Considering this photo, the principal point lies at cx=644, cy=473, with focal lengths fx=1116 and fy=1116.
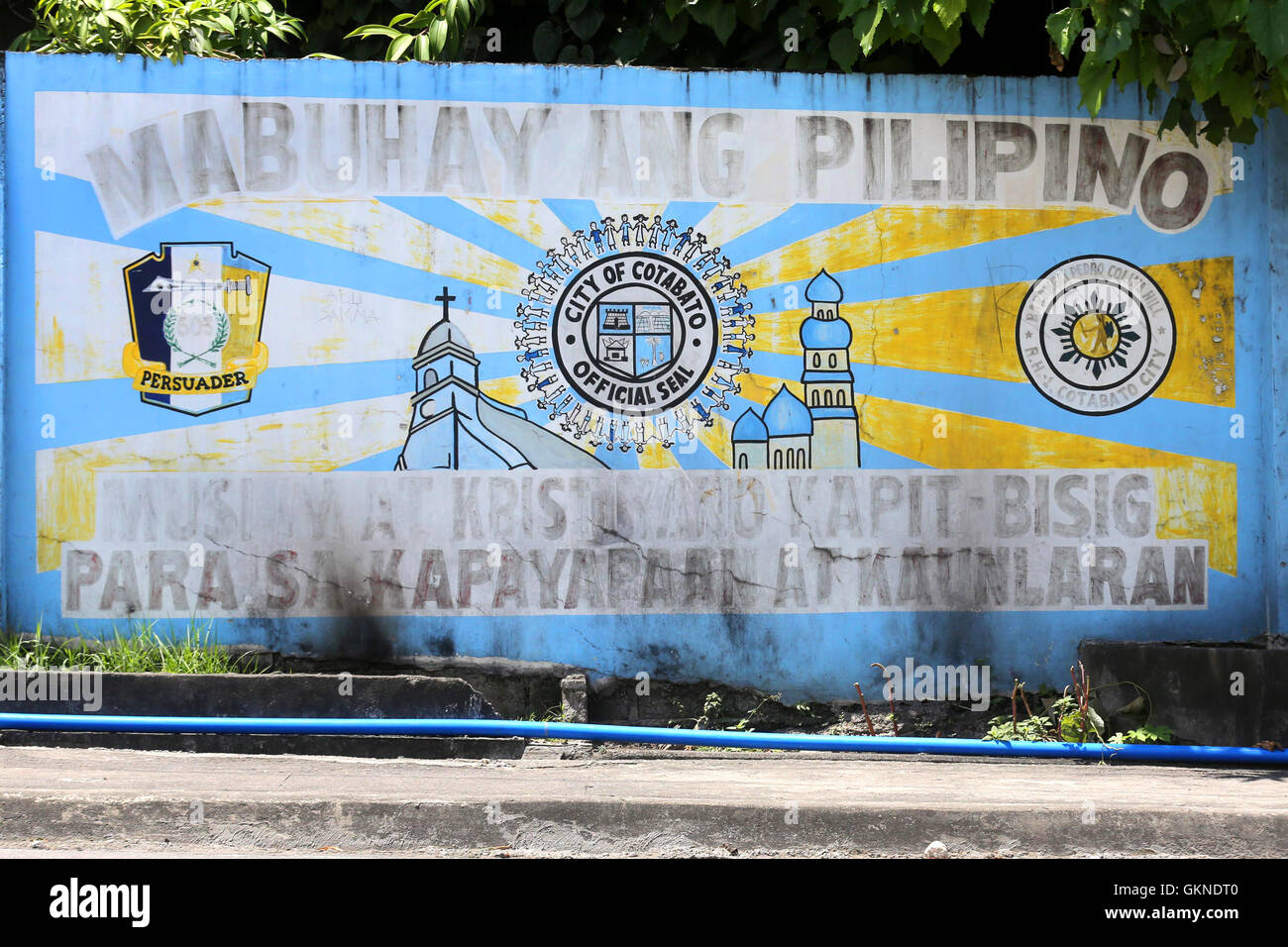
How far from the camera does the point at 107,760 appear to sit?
5148 mm

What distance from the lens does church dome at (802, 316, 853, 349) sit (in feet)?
20.4

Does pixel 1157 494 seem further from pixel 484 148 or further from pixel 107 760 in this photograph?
pixel 107 760

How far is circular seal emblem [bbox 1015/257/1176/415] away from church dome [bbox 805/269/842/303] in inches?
44.0

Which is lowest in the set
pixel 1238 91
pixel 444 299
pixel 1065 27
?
pixel 444 299

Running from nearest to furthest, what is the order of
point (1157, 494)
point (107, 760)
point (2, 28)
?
point (107, 760)
point (1157, 494)
point (2, 28)

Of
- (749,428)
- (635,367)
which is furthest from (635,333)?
(749,428)

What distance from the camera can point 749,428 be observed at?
20.3 ft

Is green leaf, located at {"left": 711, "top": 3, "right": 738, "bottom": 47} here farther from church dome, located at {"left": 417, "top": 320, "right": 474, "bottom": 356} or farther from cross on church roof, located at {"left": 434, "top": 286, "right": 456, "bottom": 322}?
church dome, located at {"left": 417, "top": 320, "right": 474, "bottom": 356}

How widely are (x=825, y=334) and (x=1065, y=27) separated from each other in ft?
6.41

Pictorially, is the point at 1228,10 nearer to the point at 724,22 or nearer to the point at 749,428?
the point at 724,22

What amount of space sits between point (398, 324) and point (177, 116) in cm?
159

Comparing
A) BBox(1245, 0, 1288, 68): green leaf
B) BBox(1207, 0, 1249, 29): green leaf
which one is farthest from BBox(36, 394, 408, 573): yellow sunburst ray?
BBox(1245, 0, 1288, 68): green leaf

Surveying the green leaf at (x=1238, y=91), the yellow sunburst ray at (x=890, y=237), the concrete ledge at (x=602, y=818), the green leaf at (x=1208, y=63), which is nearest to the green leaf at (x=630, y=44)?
the yellow sunburst ray at (x=890, y=237)
